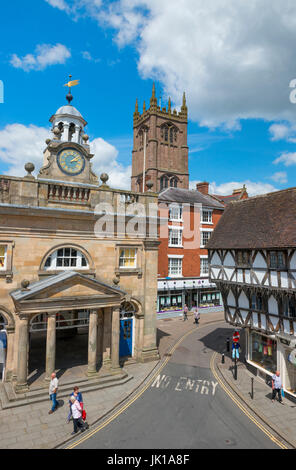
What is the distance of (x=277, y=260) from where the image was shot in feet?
47.3

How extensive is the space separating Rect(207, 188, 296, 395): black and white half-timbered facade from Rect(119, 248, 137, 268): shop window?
5095mm

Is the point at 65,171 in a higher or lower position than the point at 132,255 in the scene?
higher

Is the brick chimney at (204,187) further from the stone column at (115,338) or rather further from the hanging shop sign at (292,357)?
the hanging shop sign at (292,357)

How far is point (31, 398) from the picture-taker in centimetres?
1273

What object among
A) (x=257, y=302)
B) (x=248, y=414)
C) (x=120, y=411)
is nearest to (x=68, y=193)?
(x=120, y=411)

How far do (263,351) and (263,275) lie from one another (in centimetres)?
468

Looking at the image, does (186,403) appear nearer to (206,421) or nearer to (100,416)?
(206,421)

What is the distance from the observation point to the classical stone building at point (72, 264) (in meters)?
14.0

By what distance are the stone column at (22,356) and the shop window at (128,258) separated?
249 inches

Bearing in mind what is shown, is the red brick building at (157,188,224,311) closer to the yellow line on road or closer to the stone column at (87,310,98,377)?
the yellow line on road

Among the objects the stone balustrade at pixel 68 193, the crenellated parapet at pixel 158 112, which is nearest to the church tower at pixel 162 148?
the crenellated parapet at pixel 158 112

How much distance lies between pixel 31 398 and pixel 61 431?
9.48 feet

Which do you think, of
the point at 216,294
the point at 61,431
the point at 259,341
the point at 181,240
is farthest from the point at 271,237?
the point at 216,294
